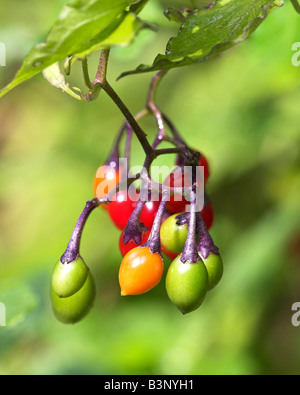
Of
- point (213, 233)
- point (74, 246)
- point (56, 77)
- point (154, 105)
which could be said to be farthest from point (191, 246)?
point (213, 233)

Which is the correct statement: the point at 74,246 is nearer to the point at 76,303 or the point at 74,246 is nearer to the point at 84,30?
the point at 76,303

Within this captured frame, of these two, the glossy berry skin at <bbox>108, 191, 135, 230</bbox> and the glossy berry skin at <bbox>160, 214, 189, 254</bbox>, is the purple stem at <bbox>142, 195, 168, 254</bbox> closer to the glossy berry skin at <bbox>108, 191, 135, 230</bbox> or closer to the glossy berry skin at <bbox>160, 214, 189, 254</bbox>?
the glossy berry skin at <bbox>160, 214, 189, 254</bbox>

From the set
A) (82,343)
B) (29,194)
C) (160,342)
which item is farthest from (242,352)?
(29,194)

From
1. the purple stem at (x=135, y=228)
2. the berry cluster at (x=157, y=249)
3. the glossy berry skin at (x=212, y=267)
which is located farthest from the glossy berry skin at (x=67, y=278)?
the glossy berry skin at (x=212, y=267)

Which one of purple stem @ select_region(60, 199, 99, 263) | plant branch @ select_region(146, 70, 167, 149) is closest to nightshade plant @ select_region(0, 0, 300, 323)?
purple stem @ select_region(60, 199, 99, 263)

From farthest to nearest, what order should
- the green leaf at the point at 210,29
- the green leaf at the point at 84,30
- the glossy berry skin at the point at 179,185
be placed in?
the glossy berry skin at the point at 179,185 < the green leaf at the point at 210,29 < the green leaf at the point at 84,30

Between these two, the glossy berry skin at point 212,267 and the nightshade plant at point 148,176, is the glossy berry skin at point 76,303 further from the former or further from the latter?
the glossy berry skin at point 212,267
